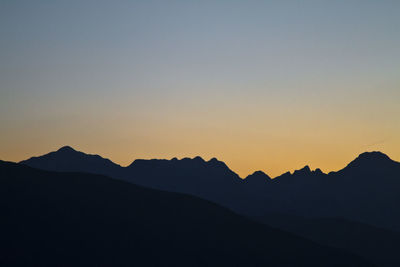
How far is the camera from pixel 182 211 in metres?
159

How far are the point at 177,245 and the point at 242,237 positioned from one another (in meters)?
24.0

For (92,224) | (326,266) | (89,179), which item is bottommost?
(326,266)

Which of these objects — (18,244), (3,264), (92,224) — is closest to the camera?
(3,264)

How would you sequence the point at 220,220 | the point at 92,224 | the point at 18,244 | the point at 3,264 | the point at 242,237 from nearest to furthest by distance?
1. the point at 3,264
2. the point at 18,244
3. the point at 92,224
4. the point at 242,237
5. the point at 220,220

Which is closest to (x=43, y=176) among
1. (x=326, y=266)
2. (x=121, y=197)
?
(x=121, y=197)

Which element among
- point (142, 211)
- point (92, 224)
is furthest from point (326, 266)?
point (92, 224)

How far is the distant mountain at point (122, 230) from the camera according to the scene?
4710 inches

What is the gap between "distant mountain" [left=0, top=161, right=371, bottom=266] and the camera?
4710 inches

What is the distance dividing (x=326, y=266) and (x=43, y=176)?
3705 inches

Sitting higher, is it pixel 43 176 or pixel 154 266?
pixel 43 176

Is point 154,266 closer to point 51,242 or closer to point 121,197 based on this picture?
point 51,242

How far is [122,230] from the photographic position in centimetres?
13562

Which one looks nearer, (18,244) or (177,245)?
(18,244)

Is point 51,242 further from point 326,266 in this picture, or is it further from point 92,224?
point 326,266
